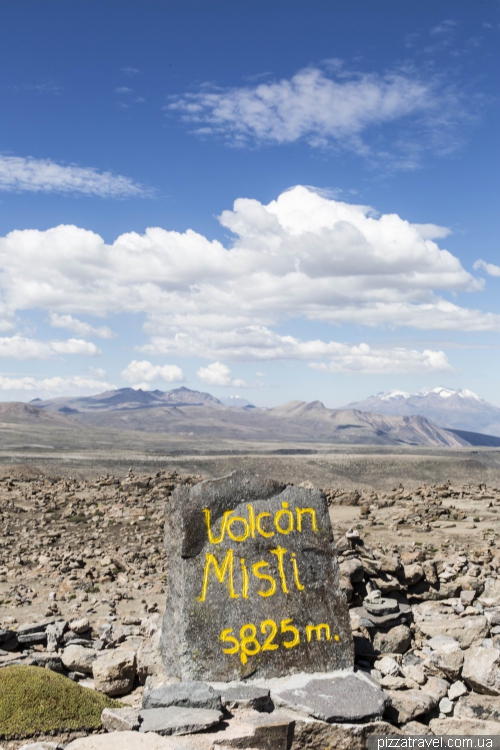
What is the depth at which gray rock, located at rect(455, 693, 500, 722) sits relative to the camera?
276 inches

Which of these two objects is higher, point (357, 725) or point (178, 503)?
point (178, 503)

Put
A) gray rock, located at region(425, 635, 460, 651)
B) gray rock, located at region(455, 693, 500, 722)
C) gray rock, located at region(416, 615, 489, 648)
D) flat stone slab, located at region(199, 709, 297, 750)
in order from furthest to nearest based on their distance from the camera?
1. gray rock, located at region(416, 615, 489, 648)
2. gray rock, located at region(425, 635, 460, 651)
3. gray rock, located at region(455, 693, 500, 722)
4. flat stone slab, located at region(199, 709, 297, 750)

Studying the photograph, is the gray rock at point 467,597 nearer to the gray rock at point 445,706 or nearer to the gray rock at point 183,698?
the gray rock at point 445,706

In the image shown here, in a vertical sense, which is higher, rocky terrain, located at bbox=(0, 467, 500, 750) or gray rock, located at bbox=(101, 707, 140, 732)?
gray rock, located at bbox=(101, 707, 140, 732)

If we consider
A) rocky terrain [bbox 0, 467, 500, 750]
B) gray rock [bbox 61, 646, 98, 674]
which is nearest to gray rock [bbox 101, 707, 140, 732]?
rocky terrain [bbox 0, 467, 500, 750]

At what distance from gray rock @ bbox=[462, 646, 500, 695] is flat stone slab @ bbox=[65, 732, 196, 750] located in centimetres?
393

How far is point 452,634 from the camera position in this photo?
30.1ft

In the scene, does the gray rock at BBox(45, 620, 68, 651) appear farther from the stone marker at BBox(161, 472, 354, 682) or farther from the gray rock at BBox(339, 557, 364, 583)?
the gray rock at BBox(339, 557, 364, 583)

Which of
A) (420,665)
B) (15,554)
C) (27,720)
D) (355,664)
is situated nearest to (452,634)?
(420,665)

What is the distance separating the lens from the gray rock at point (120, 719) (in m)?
5.65

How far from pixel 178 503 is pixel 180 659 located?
5.97 ft

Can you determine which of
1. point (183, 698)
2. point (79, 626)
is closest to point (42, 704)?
point (183, 698)

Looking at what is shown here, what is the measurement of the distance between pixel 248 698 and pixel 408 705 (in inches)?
74.9

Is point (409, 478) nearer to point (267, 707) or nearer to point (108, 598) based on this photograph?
point (108, 598)
